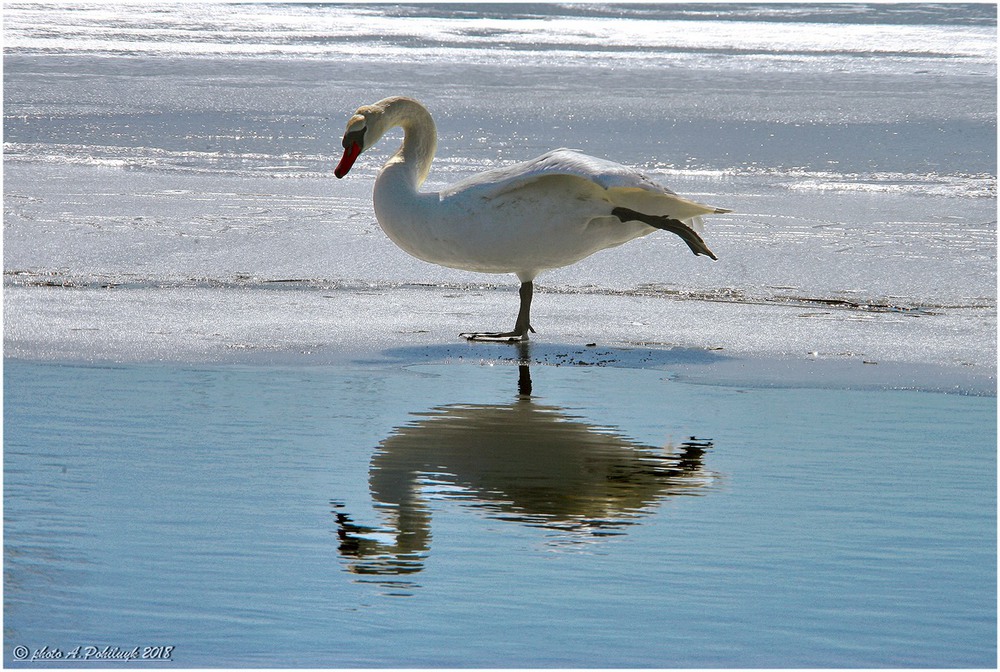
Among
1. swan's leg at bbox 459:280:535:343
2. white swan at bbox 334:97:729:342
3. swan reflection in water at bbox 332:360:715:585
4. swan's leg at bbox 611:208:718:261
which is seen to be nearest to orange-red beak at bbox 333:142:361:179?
white swan at bbox 334:97:729:342

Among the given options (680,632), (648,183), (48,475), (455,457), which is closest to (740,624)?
(680,632)

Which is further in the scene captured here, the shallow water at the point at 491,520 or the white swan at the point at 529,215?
the white swan at the point at 529,215

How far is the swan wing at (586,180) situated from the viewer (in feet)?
19.7

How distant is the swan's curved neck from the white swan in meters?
0.30

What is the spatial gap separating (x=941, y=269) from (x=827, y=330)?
1.48 m

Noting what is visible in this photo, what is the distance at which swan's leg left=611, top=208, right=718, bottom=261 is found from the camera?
6219 millimetres

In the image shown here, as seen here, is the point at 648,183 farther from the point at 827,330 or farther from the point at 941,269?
the point at 941,269

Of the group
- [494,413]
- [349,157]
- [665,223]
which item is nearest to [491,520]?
[494,413]

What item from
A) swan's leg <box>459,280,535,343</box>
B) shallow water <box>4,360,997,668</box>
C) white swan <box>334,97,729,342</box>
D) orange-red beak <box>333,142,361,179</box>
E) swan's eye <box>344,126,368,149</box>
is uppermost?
swan's eye <box>344,126,368,149</box>

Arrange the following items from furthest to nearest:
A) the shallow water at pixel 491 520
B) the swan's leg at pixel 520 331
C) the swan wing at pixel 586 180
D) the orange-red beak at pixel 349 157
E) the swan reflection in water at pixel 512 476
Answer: the orange-red beak at pixel 349 157 < the swan's leg at pixel 520 331 < the swan wing at pixel 586 180 < the swan reflection in water at pixel 512 476 < the shallow water at pixel 491 520

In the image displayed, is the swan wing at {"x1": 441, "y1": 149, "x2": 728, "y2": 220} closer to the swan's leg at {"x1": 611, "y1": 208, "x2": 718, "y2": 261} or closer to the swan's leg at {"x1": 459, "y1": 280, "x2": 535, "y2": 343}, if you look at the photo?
the swan's leg at {"x1": 611, "y1": 208, "x2": 718, "y2": 261}

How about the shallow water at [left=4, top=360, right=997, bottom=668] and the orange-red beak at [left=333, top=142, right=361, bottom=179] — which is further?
the orange-red beak at [left=333, top=142, right=361, bottom=179]

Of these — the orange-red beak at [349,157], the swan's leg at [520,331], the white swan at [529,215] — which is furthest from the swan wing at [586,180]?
the orange-red beak at [349,157]

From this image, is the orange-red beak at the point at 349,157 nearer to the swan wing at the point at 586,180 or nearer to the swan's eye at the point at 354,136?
the swan's eye at the point at 354,136
